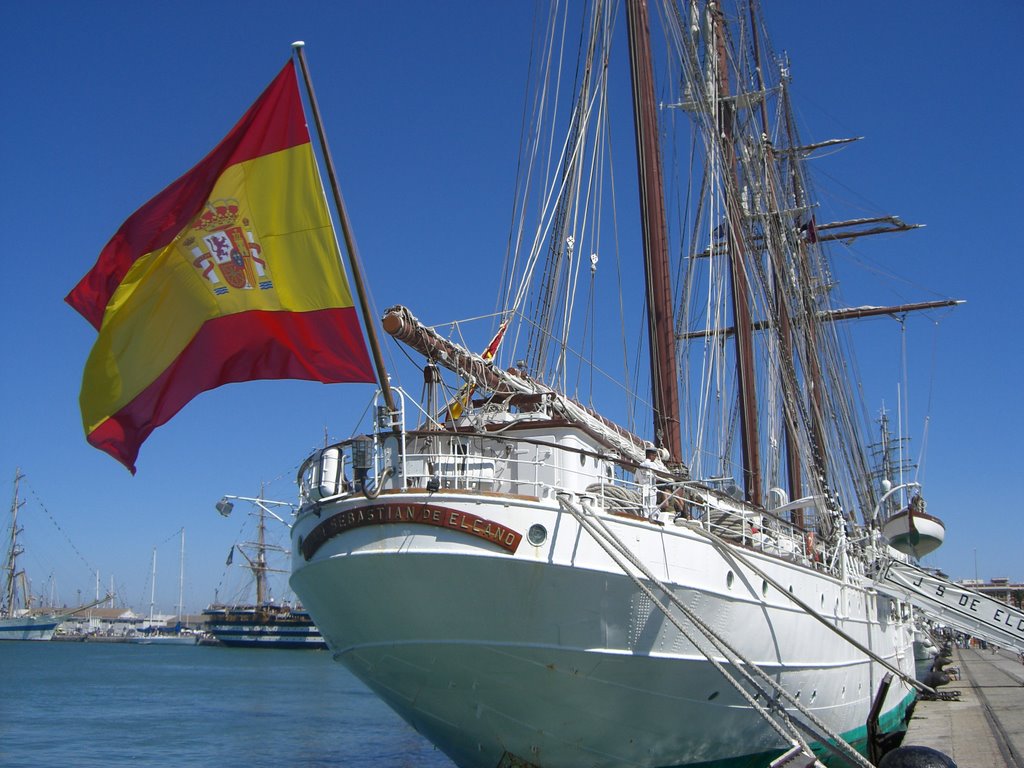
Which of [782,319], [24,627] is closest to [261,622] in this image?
[24,627]

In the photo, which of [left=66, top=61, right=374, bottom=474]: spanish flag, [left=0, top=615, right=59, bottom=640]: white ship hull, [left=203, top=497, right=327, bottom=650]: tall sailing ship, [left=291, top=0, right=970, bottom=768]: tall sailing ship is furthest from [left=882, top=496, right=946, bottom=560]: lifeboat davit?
[left=0, top=615, right=59, bottom=640]: white ship hull

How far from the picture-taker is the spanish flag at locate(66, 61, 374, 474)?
43.9 feet

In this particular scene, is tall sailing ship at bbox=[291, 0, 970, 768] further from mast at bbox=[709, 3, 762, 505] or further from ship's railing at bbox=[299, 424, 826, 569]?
mast at bbox=[709, 3, 762, 505]

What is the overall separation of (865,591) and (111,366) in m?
19.1

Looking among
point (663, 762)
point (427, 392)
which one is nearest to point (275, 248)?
point (427, 392)

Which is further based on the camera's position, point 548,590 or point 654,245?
point 654,245

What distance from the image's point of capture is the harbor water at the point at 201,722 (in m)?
28.5

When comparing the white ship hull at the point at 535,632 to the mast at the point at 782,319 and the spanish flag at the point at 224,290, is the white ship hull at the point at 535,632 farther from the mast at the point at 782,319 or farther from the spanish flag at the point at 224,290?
the mast at the point at 782,319

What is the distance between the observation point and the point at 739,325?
35.3 meters

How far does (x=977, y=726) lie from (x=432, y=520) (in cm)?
1899

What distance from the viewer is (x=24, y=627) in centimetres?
13900

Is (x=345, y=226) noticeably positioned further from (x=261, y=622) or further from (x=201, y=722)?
(x=261, y=622)

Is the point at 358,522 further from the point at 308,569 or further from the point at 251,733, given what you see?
the point at 251,733

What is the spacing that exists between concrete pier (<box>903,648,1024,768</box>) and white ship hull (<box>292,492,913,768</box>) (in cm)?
707
